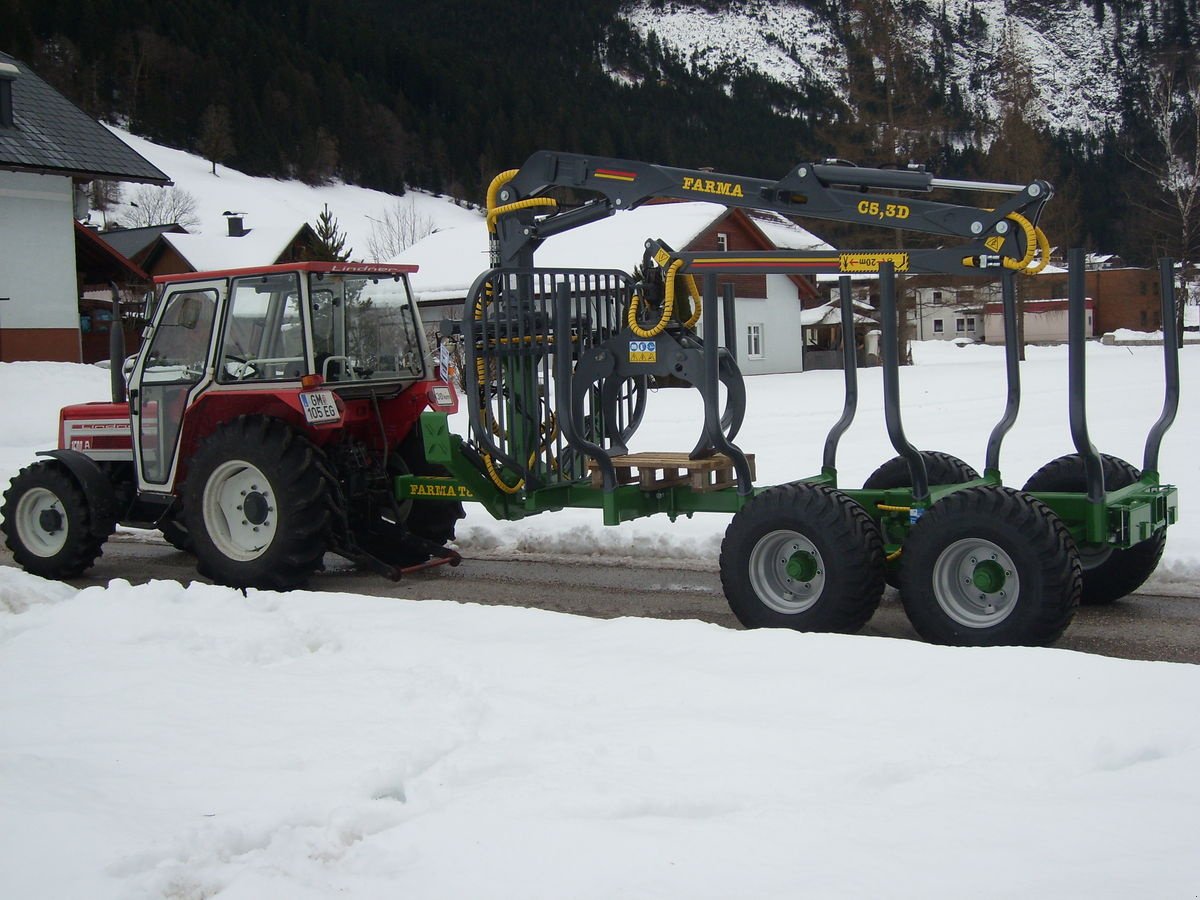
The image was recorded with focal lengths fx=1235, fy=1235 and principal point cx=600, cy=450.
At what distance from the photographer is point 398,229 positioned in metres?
86.6

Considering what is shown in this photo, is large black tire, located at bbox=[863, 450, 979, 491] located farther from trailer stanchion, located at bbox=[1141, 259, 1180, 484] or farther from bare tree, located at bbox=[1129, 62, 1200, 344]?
bare tree, located at bbox=[1129, 62, 1200, 344]

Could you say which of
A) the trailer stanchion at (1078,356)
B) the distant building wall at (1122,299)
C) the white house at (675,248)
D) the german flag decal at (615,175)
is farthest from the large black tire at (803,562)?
the distant building wall at (1122,299)

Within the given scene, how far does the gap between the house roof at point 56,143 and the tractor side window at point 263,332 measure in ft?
62.8

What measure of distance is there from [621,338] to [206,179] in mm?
93019

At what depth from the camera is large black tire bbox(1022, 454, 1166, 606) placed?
7.51 metres

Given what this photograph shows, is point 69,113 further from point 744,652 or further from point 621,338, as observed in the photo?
point 744,652

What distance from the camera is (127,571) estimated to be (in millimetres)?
9883

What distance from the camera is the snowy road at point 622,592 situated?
270 inches

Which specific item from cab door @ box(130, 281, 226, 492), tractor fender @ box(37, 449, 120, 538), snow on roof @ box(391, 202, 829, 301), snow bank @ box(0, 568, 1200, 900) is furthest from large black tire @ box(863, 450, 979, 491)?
snow on roof @ box(391, 202, 829, 301)

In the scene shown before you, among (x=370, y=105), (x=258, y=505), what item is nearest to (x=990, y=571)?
(x=258, y=505)

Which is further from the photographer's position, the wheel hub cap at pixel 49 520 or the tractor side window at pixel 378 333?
the wheel hub cap at pixel 49 520

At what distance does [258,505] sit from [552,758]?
4861 mm

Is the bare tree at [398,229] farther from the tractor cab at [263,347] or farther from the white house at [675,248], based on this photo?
the tractor cab at [263,347]

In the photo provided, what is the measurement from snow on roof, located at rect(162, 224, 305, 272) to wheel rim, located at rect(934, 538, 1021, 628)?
48472 mm
